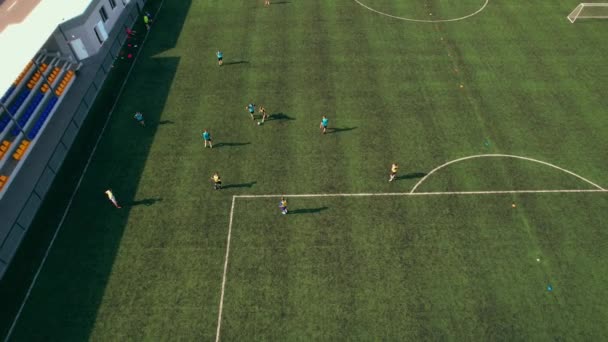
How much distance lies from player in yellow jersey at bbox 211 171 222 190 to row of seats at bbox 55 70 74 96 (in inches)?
653

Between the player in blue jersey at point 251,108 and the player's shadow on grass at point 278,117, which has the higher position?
the player in blue jersey at point 251,108

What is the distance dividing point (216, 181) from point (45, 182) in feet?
40.6

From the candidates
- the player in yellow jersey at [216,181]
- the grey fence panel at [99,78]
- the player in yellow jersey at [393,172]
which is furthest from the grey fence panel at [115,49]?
the player in yellow jersey at [393,172]

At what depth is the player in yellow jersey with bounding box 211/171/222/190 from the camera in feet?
83.5

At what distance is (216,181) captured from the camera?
2567cm

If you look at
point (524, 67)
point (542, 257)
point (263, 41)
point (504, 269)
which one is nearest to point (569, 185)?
point (542, 257)

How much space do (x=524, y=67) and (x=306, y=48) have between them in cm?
2111

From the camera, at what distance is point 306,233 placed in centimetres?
2431

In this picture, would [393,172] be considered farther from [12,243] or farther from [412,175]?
[12,243]

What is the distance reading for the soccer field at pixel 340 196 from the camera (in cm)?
2109

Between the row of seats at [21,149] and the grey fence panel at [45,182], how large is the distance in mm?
2203

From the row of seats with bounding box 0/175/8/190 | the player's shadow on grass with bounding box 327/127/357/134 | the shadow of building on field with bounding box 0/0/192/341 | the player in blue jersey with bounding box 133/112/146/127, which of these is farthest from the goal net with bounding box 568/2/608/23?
the row of seats with bounding box 0/175/8/190

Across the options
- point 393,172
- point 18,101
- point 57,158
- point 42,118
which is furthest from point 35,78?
point 393,172

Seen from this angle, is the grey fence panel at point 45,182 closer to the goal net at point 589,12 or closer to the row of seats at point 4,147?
the row of seats at point 4,147
